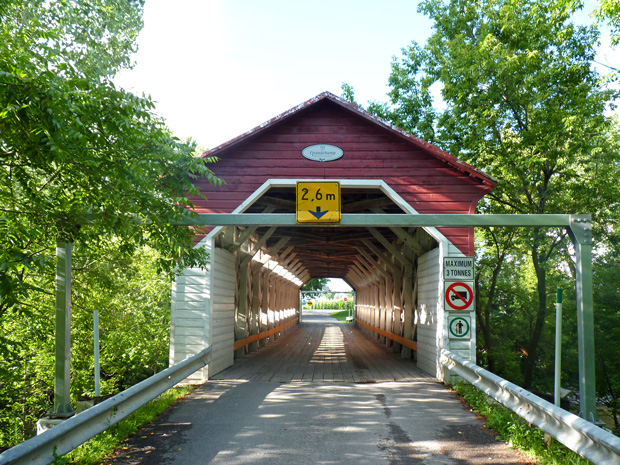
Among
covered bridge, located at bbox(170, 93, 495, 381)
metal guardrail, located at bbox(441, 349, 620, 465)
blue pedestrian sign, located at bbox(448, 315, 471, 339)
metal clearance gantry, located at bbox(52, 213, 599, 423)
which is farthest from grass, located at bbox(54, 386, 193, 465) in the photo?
blue pedestrian sign, located at bbox(448, 315, 471, 339)

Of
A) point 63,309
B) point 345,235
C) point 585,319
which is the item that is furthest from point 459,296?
point 345,235

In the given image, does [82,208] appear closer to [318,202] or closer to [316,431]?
[318,202]

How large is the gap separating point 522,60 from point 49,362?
13.2 metres

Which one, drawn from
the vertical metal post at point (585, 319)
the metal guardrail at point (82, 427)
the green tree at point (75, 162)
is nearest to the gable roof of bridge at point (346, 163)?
the green tree at point (75, 162)

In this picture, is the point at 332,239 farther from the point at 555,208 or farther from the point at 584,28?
A: the point at 584,28

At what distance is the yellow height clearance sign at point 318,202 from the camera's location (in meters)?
6.34

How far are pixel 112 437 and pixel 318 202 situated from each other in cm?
343

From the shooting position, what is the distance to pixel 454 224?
649 centimetres

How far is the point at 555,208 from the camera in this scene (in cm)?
1591

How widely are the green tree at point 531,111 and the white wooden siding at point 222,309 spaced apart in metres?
8.09

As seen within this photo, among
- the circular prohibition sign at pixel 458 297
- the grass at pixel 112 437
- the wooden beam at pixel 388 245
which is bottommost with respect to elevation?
the grass at pixel 112 437

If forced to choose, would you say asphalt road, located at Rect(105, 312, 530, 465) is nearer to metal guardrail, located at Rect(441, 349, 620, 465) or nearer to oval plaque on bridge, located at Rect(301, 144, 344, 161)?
metal guardrail, located at Rect(441, 349, 620, 465)

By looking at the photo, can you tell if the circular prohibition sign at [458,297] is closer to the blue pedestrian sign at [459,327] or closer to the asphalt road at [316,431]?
the blue pedestrian sign at [459,327]

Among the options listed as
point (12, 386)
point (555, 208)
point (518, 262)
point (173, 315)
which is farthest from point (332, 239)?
point (518, 262)
